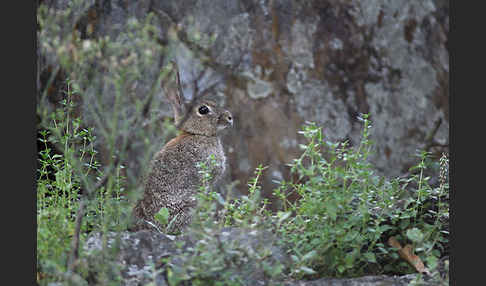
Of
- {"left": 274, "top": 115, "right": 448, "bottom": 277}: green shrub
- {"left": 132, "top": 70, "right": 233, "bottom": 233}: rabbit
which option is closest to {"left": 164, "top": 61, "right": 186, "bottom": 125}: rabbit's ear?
{"left": 132, "top": 70, "right": 233, "bottom": 233}: rabbit

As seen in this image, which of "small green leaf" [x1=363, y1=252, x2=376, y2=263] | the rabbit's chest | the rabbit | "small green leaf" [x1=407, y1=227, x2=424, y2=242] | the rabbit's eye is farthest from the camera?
the rabbit's eye

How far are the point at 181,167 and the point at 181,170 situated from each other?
32 mm

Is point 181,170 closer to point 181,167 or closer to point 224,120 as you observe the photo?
point 181,167

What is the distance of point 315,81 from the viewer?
6.78 metres

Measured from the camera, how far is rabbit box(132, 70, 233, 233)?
4.90 meters

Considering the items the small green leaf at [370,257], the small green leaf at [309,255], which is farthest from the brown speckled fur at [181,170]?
the small green leaf at [370,257]

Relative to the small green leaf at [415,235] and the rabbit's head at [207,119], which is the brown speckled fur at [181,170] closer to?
the rabbit's head at [207,119]

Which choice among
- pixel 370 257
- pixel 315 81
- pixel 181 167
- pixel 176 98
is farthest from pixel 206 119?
pixel 370 257

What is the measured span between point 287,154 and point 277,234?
2.51 metres

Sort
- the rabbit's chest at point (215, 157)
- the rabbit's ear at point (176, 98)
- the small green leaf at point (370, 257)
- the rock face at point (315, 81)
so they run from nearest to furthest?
1. the small green leaf at point (370, 257)
2. the rabbit's ear at point (176, 98)
3. the rabbit's chest at point (215, 157)
4. the rock face at point (315, 81)

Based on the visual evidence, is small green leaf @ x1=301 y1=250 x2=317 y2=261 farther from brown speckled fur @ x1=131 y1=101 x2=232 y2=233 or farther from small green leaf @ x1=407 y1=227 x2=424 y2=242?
brown speckled fur @ x1=131 y1=101 x2=232 y2=233

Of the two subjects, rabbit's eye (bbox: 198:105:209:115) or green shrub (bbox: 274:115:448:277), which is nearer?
green shrub (bbox: 274:115:448:277)

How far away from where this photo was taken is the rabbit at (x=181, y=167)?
4902 mm

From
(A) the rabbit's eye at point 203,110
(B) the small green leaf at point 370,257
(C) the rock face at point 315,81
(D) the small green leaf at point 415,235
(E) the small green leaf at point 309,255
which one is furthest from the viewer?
(C) the rock face at point 315,81
